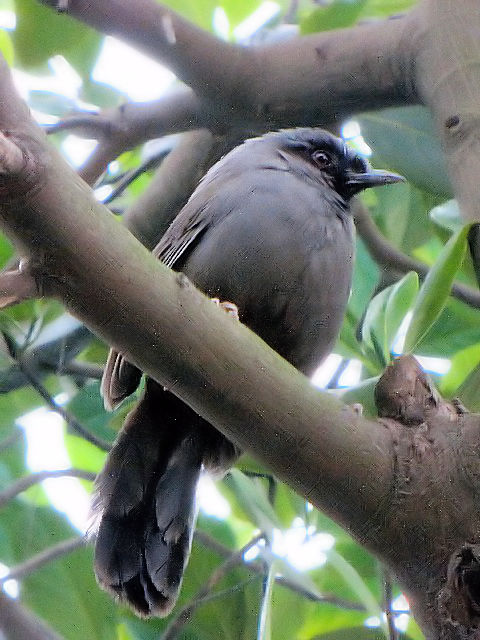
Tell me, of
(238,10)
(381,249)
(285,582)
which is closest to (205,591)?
(285,582)

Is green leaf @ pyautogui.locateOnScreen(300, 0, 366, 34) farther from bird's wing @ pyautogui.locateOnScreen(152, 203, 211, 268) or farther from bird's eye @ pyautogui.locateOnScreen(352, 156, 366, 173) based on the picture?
bird's wing @ pyautogui.locateOnScreen(152, 203, 211, 268)

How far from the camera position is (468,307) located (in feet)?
6.98

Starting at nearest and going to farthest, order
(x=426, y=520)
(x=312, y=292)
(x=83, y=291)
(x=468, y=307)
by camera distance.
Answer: (x=83, y=291), (x=426, y=520), (x=312, y=292), (x=468, y=307)

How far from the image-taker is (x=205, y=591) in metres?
2.00

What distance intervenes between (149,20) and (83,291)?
117 cm

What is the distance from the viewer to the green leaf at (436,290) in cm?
158

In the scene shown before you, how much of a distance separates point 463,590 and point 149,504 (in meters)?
0.80

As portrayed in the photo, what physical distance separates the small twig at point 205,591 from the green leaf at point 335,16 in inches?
50.1

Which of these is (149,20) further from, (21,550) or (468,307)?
(21,550)

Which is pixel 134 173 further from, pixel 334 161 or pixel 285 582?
pixel 285 582

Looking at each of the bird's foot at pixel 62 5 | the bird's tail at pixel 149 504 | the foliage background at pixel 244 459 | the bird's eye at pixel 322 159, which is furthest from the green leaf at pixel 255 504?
the bird's foot at pixel 62 5

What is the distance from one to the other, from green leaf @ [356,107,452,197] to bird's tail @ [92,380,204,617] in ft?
2.62

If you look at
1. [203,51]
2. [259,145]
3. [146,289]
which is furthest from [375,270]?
[146,289]

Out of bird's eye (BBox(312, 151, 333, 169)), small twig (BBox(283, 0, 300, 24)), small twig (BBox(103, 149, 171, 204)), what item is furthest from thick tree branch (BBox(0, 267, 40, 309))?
small twig (BBox(283, 0, 300, 24))
